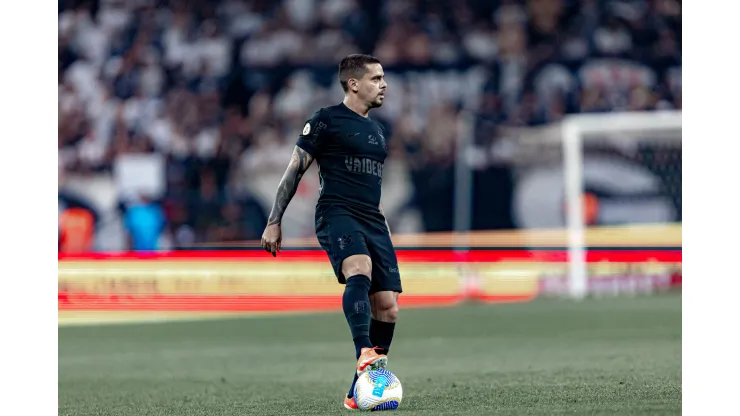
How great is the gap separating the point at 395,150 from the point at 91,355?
1065 centimetres

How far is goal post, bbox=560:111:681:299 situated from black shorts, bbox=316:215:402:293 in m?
12.3

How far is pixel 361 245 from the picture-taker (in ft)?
20.6

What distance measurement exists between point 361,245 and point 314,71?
17.0 m

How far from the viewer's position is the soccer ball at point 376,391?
6055 millimetres

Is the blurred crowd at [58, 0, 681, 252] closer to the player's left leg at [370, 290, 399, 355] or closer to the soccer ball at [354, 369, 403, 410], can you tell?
the player's left leg at [370, 290, 399, 355]

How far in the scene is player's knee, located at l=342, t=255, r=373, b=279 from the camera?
6.23 m

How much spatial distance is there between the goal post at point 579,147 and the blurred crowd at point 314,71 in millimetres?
1600

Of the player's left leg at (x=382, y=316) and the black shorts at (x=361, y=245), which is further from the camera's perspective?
the player's left leg at (x=382, y=316)

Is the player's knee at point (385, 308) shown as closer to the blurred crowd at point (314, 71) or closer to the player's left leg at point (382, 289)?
the player's left leg at point (382, 289)

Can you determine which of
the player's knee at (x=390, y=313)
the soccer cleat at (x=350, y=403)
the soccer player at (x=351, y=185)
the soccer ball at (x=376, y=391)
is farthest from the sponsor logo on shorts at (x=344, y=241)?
the soccer cleat at (x=350, y=403)

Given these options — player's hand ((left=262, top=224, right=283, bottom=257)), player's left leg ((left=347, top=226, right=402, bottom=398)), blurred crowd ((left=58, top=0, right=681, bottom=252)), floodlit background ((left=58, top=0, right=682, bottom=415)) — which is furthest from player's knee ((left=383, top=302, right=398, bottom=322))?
blurred crowd ((left=58, top=0, right=681, bottom=252))

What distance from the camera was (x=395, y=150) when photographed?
21.0m

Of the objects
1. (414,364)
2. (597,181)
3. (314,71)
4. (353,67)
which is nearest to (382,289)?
(353,67)
